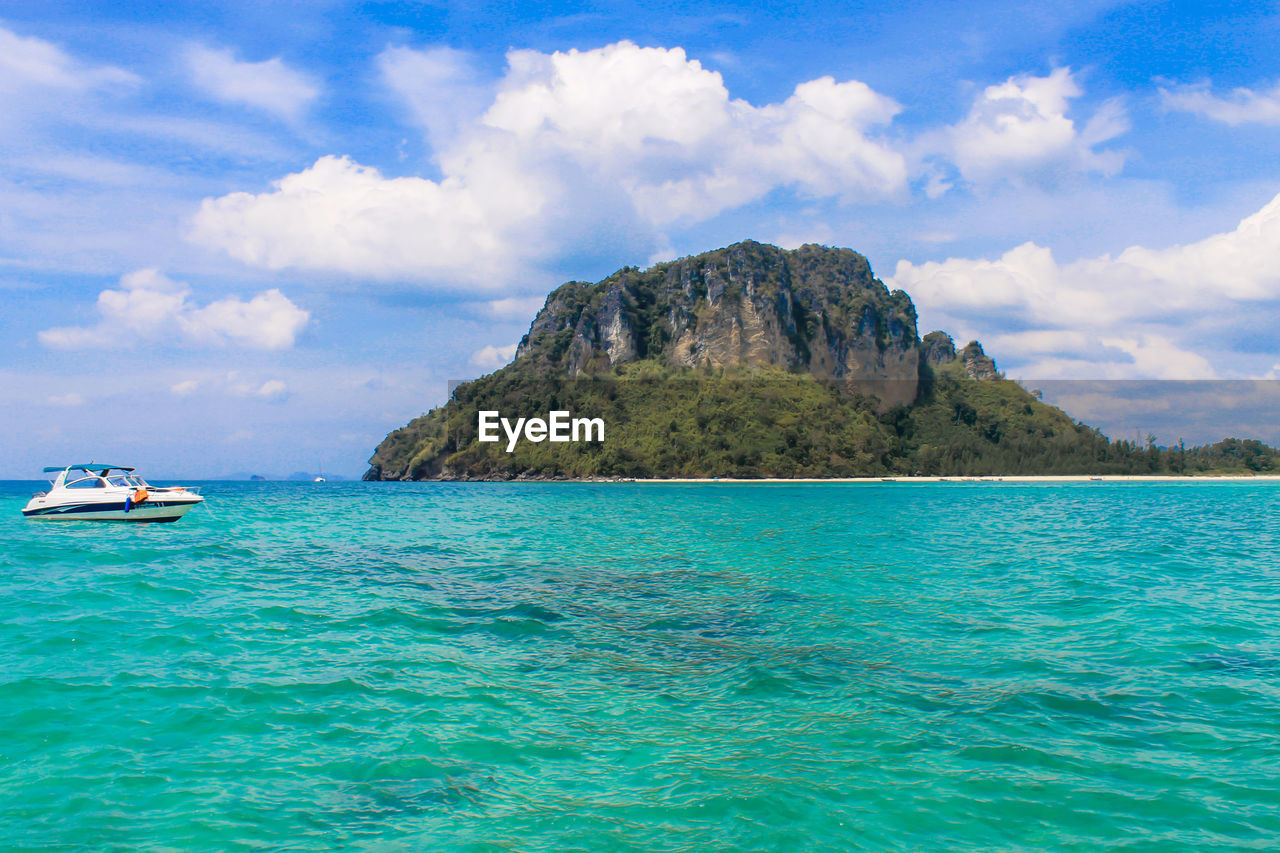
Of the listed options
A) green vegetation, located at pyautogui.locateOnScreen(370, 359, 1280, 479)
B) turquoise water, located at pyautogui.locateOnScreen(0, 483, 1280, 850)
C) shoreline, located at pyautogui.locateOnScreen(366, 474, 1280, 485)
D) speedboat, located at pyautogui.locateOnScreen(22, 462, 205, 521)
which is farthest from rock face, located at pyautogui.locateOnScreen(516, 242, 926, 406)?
turquoise water, located at pyautogui.locateOnScreen(0, 483, 1280, 850)

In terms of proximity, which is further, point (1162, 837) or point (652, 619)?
point (652, 619)

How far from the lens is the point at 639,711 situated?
858 cm

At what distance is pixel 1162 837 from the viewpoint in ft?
18.5

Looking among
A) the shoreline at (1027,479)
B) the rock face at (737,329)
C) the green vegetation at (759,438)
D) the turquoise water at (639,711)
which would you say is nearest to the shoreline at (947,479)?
the shoreline at (1027,479)

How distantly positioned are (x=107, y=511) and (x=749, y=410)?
132791mm

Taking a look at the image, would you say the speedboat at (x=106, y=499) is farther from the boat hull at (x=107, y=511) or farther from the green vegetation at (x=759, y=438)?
the green vegetation at (x=759, y=438)

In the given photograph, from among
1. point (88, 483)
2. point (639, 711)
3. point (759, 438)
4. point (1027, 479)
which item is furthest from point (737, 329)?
point (639, 711)

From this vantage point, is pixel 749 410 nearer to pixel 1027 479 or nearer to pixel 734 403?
pixel 734 403

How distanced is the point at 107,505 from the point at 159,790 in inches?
1362

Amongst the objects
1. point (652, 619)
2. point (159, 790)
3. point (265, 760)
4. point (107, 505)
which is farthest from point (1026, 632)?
point (107, 505)

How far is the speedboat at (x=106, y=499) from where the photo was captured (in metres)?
33.4

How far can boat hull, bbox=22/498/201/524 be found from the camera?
33.5 meters

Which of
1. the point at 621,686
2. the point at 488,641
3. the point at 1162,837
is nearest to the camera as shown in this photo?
the point at 1162,837

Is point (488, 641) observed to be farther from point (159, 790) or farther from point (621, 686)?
point (159, 790)
